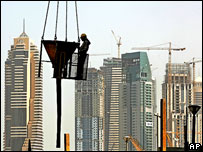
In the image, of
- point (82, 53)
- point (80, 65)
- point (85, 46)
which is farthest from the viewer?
point (85, 46)

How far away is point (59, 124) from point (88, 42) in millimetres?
2501

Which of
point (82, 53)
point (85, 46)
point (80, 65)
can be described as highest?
point (85, 46)

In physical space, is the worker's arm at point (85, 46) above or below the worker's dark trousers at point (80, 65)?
above

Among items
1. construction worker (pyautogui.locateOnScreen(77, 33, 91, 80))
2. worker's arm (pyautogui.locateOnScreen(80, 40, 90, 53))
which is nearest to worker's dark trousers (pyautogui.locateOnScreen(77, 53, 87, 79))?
construction worker (pyautogui.locateOnScreen(77, 33, 91, 80))

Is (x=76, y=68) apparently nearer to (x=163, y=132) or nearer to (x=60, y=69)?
(x=60, y=69)

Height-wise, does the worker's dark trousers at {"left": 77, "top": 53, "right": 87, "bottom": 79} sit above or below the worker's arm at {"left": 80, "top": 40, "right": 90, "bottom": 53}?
below

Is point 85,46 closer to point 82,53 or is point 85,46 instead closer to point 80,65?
point 82,53

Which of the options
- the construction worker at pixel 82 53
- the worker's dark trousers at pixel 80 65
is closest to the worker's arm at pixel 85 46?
the construction worker at pixel 82 53

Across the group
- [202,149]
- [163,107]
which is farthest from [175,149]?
[202,149]

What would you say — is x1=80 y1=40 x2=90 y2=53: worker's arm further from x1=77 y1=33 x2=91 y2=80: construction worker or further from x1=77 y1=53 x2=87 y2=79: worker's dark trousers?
x1=77 y1=53 x2=87 y2=79: worker's dark trousers

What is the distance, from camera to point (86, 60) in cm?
1828

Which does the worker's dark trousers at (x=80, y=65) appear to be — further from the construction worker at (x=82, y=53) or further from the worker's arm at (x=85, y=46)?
the worker's arm at (x=85, y=46)

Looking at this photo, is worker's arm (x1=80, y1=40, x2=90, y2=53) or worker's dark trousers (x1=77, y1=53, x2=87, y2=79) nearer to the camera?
worker's dark trousers (x1=77, y1=53, x2=87, y2=79)

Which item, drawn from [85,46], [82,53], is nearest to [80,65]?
[82,53]
